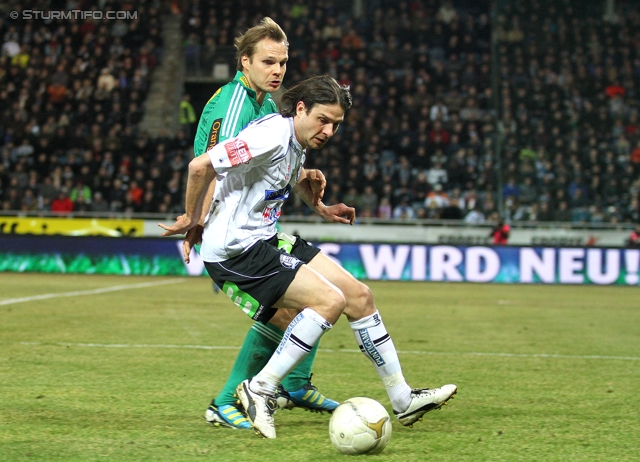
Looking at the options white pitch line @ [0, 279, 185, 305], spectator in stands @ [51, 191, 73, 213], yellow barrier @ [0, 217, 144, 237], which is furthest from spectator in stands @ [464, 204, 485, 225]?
spectator in stands @ [51, 191, 73, 213]

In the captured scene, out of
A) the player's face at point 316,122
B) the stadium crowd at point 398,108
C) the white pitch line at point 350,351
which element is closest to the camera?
the player's face at point 316,122

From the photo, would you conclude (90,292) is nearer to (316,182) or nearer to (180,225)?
(316,182)

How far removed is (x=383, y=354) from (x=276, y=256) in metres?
0.77

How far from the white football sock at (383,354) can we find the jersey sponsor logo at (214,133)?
4.01ft

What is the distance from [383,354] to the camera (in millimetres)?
4617

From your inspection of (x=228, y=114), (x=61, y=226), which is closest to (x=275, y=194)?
(x=228, y=114)

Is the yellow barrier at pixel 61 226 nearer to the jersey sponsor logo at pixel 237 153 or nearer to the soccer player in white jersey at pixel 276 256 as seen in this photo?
the soccer player in white jersey at pixel 276 256

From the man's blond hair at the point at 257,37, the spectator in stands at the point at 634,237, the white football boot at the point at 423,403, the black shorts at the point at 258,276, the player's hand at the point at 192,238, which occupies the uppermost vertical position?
the man's blond hair at the point at 257,37

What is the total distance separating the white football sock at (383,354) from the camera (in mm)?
4613

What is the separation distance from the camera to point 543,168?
73.1ft

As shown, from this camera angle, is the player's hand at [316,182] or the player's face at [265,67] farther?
the player's hand at [316,182]

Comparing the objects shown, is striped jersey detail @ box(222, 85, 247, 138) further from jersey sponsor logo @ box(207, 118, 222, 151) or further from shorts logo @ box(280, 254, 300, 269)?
shorts logo @ box(280, 254, 300, 269)

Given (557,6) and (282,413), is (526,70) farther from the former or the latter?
(282,413)

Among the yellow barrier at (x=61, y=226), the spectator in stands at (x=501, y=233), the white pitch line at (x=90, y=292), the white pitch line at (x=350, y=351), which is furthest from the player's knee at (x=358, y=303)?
the yellow barrier at (x=61, y=226)
